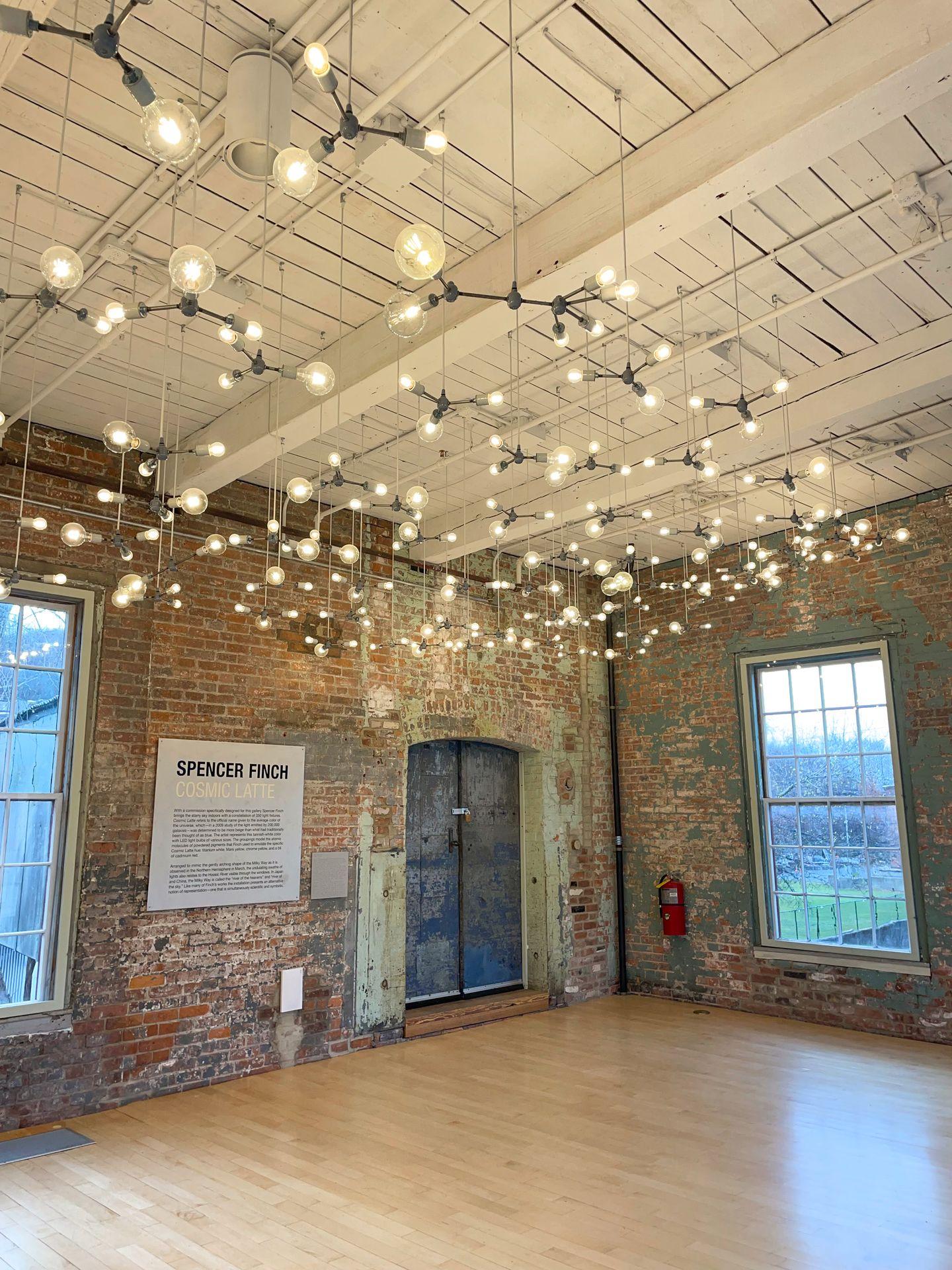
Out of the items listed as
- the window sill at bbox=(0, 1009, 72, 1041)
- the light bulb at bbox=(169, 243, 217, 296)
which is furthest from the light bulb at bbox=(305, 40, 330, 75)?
the window sill at bbox=(0, 1009, 72, 1041)

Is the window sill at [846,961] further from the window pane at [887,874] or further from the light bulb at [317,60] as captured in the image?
the light bulb at [317,60]

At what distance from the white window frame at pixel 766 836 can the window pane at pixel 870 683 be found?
10 cm

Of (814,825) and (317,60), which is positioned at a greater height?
(317,60)

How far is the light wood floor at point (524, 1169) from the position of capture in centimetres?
383

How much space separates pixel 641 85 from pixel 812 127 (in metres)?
0.68

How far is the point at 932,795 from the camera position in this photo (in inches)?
299

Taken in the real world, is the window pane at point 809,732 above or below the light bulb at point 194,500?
below

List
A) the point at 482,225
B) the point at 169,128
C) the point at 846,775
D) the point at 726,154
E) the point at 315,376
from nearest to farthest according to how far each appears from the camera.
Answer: the point at 169,128, the point at 315,376, the point at 726,154, the point at 482,225, the point at 846,775

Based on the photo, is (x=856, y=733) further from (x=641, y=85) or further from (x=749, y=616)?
(x=641, y=85)

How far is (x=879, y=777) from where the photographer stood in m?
8.07

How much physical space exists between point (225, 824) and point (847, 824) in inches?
217

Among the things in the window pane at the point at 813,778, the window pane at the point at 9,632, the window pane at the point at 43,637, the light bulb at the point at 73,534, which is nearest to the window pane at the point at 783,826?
the window pane at the point at 813,778

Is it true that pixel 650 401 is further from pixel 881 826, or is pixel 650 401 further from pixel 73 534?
pixel 881 826

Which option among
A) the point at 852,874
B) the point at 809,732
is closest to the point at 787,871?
the point at 852,874
